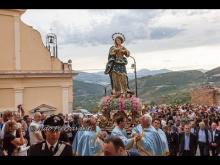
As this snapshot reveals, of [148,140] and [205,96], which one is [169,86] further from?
[148,140]

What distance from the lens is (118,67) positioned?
43.9 feet

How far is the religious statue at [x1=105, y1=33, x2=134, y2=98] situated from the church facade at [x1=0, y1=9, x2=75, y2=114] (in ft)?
39.1

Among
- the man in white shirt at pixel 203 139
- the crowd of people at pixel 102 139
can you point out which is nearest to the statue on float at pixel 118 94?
the crowd of people at pixel 102 139

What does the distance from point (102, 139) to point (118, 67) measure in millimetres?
4858

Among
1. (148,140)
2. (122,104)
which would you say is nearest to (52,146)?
(148,140)

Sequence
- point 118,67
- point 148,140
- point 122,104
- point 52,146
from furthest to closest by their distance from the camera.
Result: point 118,67, point 122,104, point 148,140, point 52,146

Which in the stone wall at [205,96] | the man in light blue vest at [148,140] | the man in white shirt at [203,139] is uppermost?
the stone wall at [205,96]

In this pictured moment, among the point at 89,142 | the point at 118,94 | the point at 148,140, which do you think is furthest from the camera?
the point at 118,94

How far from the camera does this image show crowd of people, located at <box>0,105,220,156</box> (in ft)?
19.0

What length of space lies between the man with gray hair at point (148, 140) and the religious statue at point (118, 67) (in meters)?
4.86

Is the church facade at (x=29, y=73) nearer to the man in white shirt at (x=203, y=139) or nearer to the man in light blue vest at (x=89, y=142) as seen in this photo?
the man in white shirt at (x=203, y=139)

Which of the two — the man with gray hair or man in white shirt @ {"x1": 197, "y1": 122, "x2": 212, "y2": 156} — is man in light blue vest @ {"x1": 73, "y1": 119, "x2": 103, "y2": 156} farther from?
man in white shirt @ {"x1": 197, "y1": 122, "x2": 212, "y2": 156}

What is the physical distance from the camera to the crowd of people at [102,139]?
5805mm

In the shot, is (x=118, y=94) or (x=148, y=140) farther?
(x=118, y=94)
